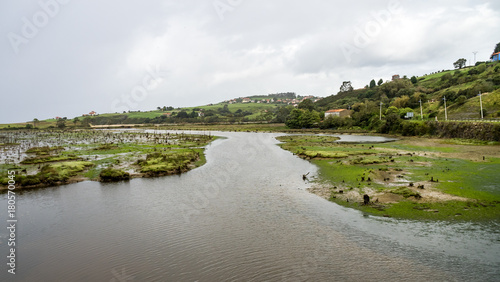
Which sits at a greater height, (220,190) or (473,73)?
(473,73)

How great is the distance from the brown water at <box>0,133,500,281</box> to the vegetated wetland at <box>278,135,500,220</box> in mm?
2116

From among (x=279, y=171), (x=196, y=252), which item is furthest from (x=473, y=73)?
(x=196, y=252)

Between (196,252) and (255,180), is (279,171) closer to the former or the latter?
(255,180)

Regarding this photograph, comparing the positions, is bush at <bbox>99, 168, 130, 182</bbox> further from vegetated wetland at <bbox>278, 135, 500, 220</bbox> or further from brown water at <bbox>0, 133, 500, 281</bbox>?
vegetated wetland at <bbox>278, 135, 500, 220</bbox>

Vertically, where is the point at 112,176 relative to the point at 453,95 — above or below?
below

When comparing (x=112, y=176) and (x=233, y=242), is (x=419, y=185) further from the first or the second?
(x=112, y=176)

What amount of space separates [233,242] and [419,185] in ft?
61.5

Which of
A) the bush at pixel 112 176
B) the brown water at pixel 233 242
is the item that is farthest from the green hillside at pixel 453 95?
→ the bush at pixel 112 176

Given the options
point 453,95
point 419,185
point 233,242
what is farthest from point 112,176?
point 453,95

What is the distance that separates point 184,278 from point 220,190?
16.0 meters

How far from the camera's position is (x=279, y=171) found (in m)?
38.5

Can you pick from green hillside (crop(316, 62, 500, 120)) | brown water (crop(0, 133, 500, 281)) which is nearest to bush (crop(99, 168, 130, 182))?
brown water (crop(0, 133, 500, 281))

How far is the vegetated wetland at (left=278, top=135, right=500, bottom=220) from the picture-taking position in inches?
836

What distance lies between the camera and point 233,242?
17.5 m
